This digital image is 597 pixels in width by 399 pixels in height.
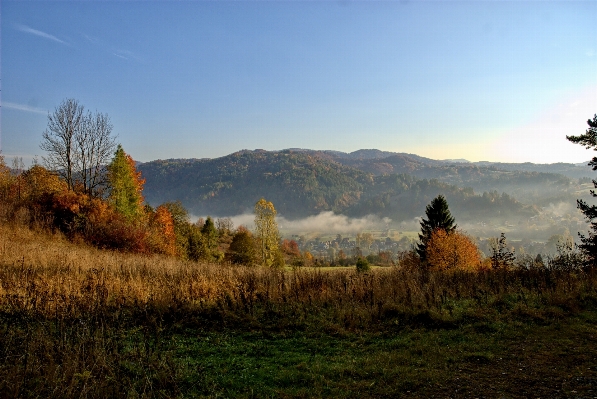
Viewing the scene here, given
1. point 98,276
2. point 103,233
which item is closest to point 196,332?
point 98,276

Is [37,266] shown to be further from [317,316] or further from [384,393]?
[384,393]

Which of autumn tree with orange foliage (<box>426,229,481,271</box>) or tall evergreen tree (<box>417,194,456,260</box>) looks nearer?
autumn tree with orange foliage (<box>426,229,481,271</box>)

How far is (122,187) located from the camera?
35344 millimetres

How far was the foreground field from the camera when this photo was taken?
15.4 ft

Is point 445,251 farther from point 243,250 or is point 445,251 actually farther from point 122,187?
point 122,187

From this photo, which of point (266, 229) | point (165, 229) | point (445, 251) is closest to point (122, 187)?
point (165, 229)

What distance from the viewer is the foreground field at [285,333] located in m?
4.70

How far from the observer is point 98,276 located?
8.76 metres

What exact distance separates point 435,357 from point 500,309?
4076 mm

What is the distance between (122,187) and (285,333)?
3338 centimetres

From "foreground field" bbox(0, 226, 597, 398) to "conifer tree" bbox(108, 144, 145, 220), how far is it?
24453 mm

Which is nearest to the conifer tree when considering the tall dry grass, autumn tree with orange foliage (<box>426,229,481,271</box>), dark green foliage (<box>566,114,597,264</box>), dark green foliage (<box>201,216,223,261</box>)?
dark green foliage (<box>201,216,223,261</box>)

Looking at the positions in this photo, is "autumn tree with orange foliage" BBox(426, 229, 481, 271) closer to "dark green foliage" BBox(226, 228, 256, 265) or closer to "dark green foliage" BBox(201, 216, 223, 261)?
"dark green foliage" BBox(226, 228, 256, 265)

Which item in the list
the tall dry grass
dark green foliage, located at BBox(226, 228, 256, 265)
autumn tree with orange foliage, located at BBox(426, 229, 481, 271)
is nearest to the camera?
the tall dry grass
